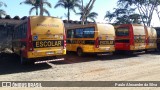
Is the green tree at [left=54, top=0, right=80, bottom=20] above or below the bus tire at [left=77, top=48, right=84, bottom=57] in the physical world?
above

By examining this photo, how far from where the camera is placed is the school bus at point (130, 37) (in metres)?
17.5

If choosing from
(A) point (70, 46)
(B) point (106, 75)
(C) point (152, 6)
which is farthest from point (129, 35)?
(C) point (152, 6)

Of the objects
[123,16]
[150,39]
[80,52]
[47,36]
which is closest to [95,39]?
[80,52]

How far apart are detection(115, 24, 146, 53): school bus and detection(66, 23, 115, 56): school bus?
1720mm

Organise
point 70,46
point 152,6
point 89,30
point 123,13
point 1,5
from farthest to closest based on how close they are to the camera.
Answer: point 123,13, point 152,6, point 1,5, point 70,46, point 89,30

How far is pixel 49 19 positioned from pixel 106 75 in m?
4.48

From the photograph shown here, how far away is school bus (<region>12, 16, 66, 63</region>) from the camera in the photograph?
11.8 meters

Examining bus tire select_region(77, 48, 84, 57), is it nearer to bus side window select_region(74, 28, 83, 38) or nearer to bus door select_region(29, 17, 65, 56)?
bus side window select_region(74, 28, 83, 38)

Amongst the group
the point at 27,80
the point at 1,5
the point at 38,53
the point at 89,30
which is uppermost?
the point at 1,5

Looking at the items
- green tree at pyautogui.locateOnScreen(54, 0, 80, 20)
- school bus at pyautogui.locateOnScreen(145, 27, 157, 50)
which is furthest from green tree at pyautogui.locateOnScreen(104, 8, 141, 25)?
school bus at pyautogui.locateOnScreen(145, 27, 157, 50)

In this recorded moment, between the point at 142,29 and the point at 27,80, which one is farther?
the point at 142,29

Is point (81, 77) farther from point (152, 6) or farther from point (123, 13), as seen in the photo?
point (123, 13)

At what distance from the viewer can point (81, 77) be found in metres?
9.83

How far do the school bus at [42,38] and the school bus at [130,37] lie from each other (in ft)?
21.9
